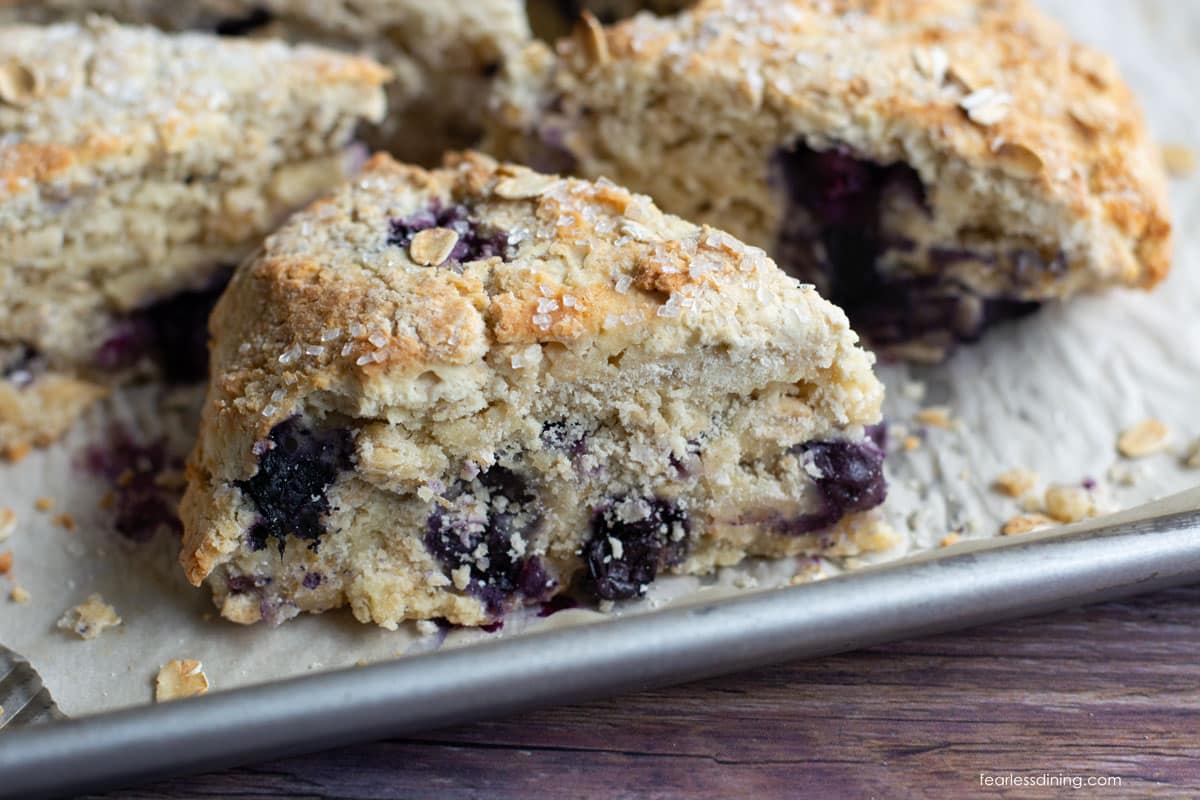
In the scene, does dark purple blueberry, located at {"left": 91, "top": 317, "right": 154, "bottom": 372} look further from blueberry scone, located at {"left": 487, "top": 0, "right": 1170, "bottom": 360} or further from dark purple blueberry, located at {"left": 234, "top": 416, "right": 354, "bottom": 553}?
blueberry scone, located at {"left": 487, "top": 0, "right": 1170, "bottom": 360}

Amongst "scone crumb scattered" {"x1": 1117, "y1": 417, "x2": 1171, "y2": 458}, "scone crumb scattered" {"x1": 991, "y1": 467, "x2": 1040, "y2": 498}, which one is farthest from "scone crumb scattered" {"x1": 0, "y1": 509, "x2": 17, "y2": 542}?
"scone crumb scattered" {"x1": 1117, "y1": 417, "x2": 1171, "y2": 458}

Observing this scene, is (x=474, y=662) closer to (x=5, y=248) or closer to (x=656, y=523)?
(x=656, y=523)

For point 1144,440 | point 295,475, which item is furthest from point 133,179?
point 1144,440

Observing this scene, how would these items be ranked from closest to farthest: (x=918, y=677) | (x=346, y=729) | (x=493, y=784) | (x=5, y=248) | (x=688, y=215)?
(x=346, y=729)
(x=493, y=784)
(x=918, y=677)
(x=5, y=248)
(x=688, y=215)

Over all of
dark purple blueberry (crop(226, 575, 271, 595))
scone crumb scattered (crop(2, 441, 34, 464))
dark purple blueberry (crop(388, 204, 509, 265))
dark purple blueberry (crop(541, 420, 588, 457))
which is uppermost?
dark purple blueberry (crop(388, 204, 509, 265))

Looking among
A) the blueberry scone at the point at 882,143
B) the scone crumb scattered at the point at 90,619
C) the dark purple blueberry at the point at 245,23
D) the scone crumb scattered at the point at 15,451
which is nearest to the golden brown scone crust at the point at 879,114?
the blueberry scone at the point at 882,143

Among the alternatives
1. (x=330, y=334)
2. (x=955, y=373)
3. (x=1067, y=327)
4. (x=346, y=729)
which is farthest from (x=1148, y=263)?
(x=346, y=729)
